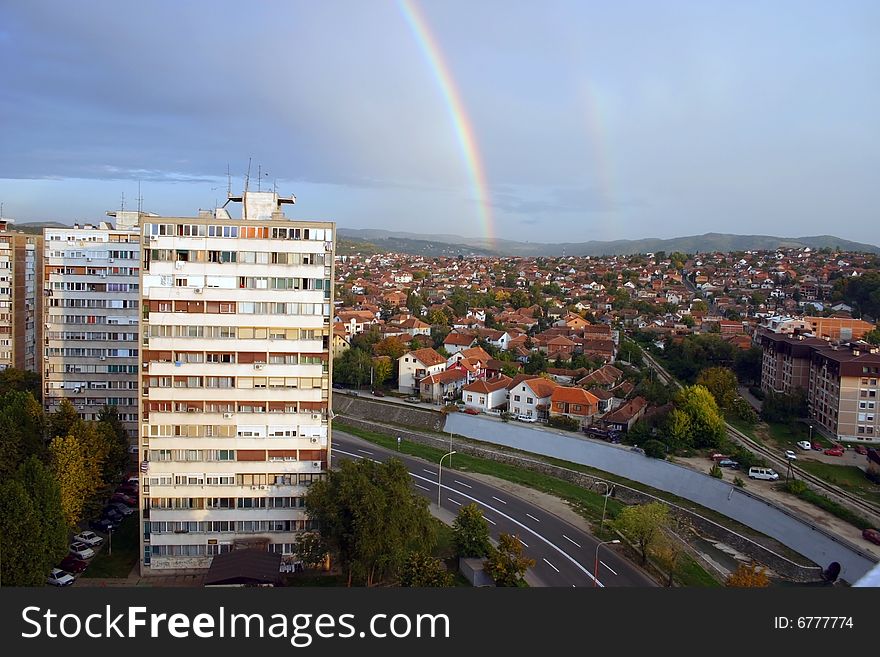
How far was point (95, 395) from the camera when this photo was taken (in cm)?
1633

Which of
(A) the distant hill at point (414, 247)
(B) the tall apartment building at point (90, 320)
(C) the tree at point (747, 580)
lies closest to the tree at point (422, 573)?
(C) the tree at point (747, 580)

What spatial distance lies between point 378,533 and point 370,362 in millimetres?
16127

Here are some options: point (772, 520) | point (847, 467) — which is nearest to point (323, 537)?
point (772, 520)

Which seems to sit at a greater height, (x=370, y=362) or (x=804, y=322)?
(x=804, y=322)

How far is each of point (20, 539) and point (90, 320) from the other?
26.8 ft

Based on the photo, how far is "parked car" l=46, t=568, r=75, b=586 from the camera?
10.1m

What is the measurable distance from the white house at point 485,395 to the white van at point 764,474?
8289 millimetres

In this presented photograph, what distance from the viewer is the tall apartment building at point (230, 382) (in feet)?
33.7

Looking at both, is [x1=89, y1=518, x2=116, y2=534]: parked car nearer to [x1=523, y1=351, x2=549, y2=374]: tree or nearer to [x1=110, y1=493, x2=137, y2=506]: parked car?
[x1=110, y1=493, x2=137, y2=506]: parked car

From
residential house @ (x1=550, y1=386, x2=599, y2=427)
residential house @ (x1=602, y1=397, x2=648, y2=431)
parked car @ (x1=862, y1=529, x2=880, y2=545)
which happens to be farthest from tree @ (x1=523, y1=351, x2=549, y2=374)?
parked car @ (x1=862, y1=529, x2=880, y2=545)

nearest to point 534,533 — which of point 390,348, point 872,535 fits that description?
point 872,535

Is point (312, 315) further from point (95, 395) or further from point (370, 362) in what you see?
point (370, 362)

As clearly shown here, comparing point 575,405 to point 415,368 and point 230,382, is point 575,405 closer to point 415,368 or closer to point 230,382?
point 415,368

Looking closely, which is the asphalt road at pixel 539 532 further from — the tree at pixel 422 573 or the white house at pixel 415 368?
the white house at pixel 415 368
